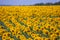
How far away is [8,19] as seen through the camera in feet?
46.2

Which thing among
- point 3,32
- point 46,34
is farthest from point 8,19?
point 46,34

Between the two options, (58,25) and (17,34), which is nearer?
(17,34)

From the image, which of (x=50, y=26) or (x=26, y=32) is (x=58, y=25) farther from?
(x=26, y=32)

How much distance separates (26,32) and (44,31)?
0.82m

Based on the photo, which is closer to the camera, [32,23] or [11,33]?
[11,33]

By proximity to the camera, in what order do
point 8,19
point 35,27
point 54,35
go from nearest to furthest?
point 54,35
point 35,27
point 8,19

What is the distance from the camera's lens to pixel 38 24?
12109 millimetres

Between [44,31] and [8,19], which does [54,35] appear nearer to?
[44,31]

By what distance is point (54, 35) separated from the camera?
9.94 metres

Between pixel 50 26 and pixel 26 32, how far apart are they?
1206mm

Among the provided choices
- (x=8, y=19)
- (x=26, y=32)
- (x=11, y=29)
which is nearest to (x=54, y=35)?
(x=26, y=32)

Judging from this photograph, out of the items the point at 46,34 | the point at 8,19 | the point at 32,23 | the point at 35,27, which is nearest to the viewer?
the point at 46,34

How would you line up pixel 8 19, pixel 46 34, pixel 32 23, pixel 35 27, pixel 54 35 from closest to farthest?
pixel 54 35 → pixel 46 34 → pixel 35 27 → pixel 32 23 → pixel 8 19

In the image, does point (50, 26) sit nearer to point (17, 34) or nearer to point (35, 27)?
point (35, 27)
